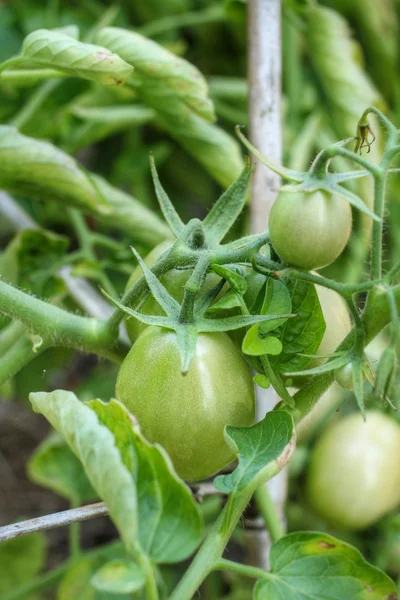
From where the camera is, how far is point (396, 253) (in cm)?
108

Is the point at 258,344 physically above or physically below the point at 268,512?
above

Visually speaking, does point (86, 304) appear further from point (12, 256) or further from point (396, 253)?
point (396, 253)

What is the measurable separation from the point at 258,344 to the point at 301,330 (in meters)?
0.04

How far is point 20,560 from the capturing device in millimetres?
1018

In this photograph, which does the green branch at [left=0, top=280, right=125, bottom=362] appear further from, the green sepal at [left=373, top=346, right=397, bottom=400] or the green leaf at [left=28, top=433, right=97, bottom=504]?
the green leaf at [left=28, top=433, right=97, bottom=504]

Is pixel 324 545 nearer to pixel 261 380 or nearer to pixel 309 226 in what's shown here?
pixel 261 380

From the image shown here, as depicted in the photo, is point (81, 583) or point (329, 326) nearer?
point (329, 326)

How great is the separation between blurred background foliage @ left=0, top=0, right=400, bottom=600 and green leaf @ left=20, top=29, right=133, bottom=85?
157mm

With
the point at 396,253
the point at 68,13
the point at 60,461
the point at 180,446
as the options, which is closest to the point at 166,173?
the point at 68,13

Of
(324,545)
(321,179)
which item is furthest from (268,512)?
(321,179)

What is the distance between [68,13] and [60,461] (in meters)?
0.72

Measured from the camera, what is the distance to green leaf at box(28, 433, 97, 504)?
905mm

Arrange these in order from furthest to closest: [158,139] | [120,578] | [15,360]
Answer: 1. [158,139]
2. [15,360]
3. [120,578]

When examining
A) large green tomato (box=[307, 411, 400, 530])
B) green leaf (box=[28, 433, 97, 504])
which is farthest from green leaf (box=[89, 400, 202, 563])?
large green tomato (box=[307, 411, 400, 530])
